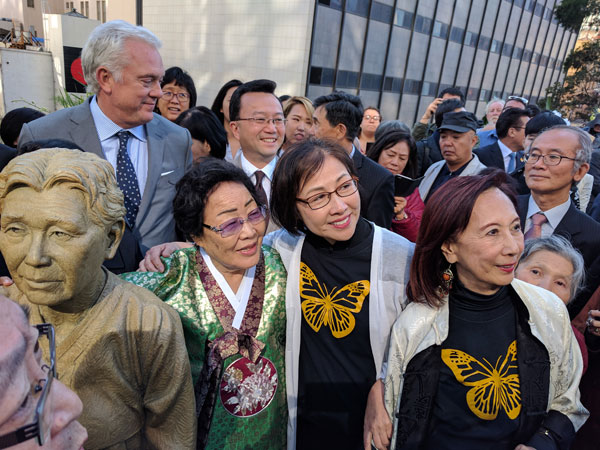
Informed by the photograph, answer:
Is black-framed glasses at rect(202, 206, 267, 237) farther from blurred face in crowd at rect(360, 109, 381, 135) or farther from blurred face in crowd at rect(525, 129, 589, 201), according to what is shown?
blurred face in crowd at rect(360, 109, 381, 135)

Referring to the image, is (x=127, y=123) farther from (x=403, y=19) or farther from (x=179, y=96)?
(x=403, y=19)

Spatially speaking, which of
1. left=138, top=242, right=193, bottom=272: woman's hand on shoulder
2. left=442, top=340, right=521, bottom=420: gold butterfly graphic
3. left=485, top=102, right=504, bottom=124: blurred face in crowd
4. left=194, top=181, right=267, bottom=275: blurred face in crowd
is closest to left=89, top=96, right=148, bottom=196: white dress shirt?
left=138, top=242, right=193, bottom=272: woman's hand on shoulder

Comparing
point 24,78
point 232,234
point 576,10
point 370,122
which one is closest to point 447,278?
point 232,234

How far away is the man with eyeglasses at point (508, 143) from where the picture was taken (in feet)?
16.4

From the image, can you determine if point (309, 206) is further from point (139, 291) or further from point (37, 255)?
point (37, 255)

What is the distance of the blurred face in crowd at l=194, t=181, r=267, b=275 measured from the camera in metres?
1.70

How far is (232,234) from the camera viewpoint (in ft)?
5.56

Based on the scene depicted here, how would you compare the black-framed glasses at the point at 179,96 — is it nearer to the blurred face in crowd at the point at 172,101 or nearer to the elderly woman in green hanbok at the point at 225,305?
the blurred face in crowd at the point at 172,101

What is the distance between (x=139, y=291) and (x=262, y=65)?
14.5m

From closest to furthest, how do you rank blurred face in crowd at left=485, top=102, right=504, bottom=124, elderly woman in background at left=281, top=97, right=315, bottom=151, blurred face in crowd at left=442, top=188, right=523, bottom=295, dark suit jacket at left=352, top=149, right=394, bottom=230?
blurred face in crowd at left=442, top=188, right=523, bottom=295 → dark suit jacket at left=352, top=149, right=394, bottom=230 → elderly woman in background at left=281, top=97, right=315, bottom=151 → blurred face in crowd at left=485, top=102, right=504, bottom=124

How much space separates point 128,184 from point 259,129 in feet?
3.74

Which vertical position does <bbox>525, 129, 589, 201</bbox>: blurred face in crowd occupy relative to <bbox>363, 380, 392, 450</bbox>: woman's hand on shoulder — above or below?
above

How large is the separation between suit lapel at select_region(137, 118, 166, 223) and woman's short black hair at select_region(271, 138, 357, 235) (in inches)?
33.4

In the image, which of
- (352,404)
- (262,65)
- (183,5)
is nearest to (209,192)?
(352,404)
